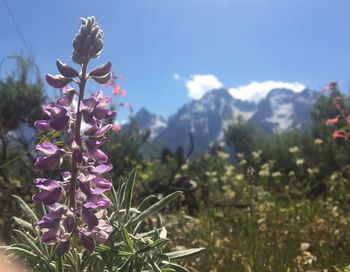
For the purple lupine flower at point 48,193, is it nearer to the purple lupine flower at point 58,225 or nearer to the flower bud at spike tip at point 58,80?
the purple lupine flower at point 58,225

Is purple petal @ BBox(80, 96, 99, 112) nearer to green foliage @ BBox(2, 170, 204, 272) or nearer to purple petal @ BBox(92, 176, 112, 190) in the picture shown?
purple petal @ BBox(92, 176, 112, 190)

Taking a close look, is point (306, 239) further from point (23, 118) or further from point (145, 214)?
point (23, 118)

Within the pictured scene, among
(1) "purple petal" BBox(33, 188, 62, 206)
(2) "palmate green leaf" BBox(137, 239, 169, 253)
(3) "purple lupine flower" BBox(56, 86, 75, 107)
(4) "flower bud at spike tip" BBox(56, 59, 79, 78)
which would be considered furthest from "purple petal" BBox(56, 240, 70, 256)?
(4) "flower bud at spike tip" BBox(56, 59, 79, 78)

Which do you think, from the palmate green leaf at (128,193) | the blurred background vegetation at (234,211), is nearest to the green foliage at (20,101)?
the blurred background vegetation at (234,211)

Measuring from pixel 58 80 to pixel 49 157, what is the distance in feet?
0.95

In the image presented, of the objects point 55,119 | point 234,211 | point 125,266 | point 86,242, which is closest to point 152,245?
point 125,266

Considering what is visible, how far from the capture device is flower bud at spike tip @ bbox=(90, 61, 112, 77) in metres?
1.85

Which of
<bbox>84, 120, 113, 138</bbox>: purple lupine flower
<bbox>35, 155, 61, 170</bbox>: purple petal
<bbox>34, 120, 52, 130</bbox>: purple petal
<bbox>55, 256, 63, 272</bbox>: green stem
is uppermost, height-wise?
<bbox>84, 120, 113, 138</bbox>: purple lupine flower

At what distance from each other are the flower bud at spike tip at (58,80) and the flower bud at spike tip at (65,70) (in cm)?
2

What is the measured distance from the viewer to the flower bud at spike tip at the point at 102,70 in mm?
1854

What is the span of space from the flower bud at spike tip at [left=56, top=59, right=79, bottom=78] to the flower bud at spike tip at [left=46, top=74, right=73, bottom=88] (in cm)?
2

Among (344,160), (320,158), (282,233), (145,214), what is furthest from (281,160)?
(145,214)

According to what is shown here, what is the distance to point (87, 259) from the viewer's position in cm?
192

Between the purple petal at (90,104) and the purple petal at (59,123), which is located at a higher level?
the purple petal at (90,104)
